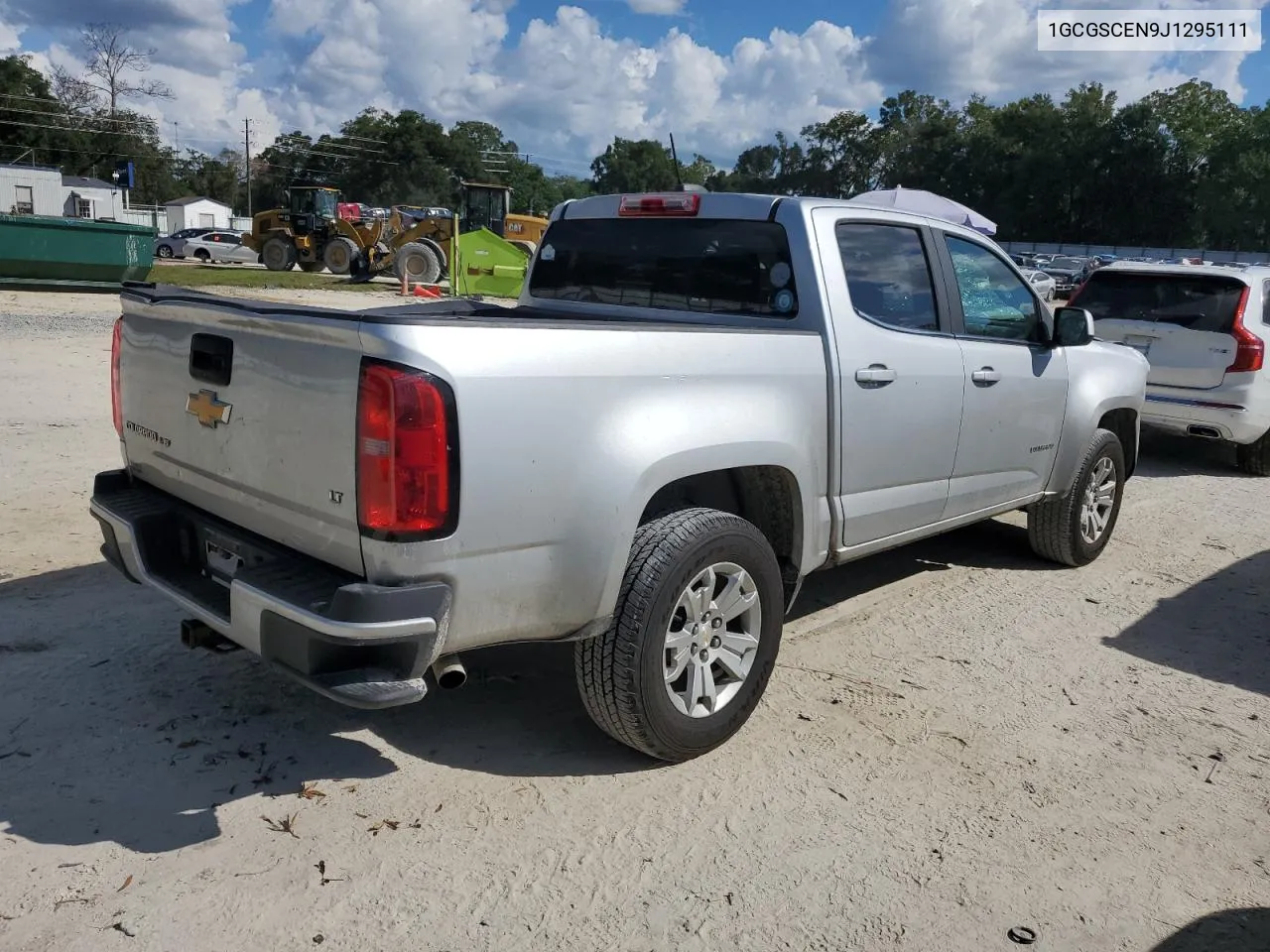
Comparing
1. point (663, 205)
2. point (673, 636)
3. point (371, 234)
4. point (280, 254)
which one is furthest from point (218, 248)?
point (673, 636)

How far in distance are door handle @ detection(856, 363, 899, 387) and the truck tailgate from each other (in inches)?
81.7

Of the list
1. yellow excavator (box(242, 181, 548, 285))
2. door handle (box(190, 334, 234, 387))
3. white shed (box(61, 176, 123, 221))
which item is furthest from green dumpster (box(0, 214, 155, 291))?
white shed (box(61, 176, 123, 221))

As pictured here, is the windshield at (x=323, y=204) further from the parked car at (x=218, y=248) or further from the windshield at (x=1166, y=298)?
the windshield at (x=1166, y=298)

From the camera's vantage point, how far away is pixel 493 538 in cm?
289

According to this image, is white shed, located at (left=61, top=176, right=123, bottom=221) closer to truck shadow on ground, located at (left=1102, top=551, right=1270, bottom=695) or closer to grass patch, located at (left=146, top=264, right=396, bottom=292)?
grass patch, located at (left=146, top=264, right=396, bottom=292)

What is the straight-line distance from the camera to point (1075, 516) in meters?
5.89

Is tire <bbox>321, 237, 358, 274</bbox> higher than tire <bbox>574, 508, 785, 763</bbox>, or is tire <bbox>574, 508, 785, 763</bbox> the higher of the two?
tire <bbox>321, 237, 358, 274</bbox>

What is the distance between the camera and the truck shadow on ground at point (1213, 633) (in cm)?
467

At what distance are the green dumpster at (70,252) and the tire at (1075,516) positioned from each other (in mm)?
17326

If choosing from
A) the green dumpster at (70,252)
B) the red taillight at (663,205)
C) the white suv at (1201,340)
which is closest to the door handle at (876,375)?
the red taillight at (663,205)

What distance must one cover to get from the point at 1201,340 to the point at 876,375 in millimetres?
5840

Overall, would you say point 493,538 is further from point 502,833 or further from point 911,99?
point 911,99

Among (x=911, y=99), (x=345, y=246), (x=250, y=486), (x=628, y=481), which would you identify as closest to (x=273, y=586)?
(x=250, y=486)

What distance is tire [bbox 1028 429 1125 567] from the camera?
5.84m
